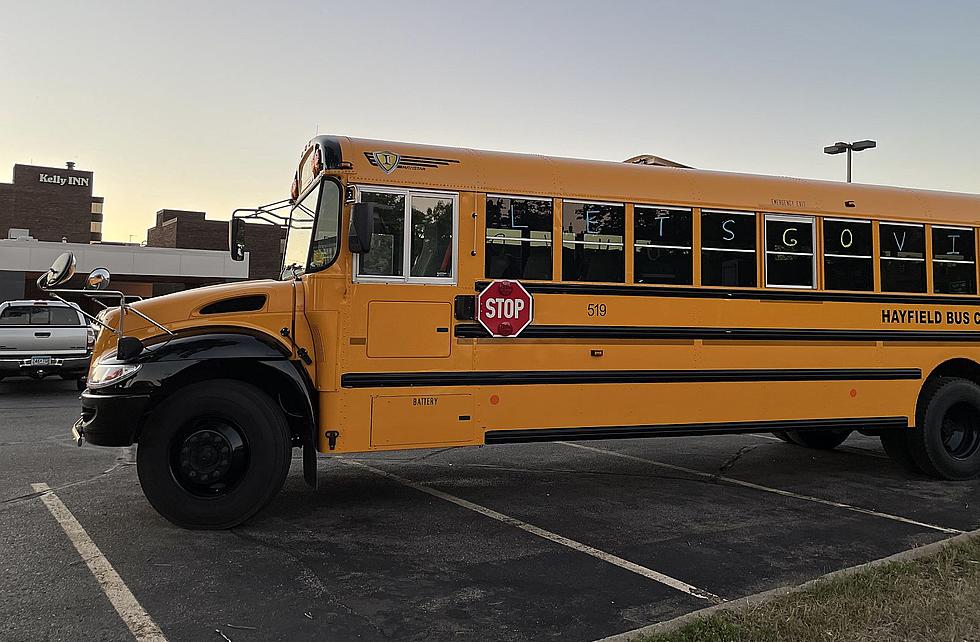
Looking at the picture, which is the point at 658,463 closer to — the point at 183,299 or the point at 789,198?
the point at 789,198

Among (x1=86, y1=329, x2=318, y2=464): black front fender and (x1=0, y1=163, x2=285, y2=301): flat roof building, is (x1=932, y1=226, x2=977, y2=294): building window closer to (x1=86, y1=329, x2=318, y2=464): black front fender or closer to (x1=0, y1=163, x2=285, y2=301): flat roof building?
(x1=86, y1=329, x2=318, y2=464): black front fender

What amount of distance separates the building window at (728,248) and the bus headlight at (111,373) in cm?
449

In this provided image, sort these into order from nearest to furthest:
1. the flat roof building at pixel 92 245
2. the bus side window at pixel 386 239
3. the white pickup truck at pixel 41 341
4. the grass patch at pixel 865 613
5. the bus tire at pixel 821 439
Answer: the grass patch at pixel 865 613 < the bus side window at pixel 386 239 < the bus tire at pixel 821 439 < the white pickup truck at pixel 41 341 < the flat roof building at pixel 92 245

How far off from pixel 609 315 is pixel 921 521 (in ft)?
9.37

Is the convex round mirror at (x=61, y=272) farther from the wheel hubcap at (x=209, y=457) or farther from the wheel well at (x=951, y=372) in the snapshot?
the wheel well at (x=951, y=372)

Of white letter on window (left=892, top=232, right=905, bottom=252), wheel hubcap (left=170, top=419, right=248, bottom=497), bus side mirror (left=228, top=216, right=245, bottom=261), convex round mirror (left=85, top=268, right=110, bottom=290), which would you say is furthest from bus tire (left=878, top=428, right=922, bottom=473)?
convex round mirror (left=85, top=268, right=110, bottom=290)

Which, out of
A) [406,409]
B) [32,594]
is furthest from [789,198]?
[32,594]

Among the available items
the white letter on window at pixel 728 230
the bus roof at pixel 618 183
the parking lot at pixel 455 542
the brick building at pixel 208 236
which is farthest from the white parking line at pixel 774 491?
the brick building at pixel 208 236

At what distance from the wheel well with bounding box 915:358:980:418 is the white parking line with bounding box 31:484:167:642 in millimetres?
6688

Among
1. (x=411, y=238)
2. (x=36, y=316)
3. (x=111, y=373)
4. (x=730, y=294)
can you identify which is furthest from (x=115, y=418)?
(x=36, y=316)

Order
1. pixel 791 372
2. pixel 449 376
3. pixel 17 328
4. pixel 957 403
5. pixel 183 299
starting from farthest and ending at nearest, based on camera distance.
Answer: pixel 17 328
pixel 957 403
pixel 791 372
pixel 449 376
pixel 183 299

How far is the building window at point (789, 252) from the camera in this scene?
258 inches

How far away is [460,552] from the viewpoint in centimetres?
480

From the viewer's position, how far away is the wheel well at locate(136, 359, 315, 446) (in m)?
5.12
